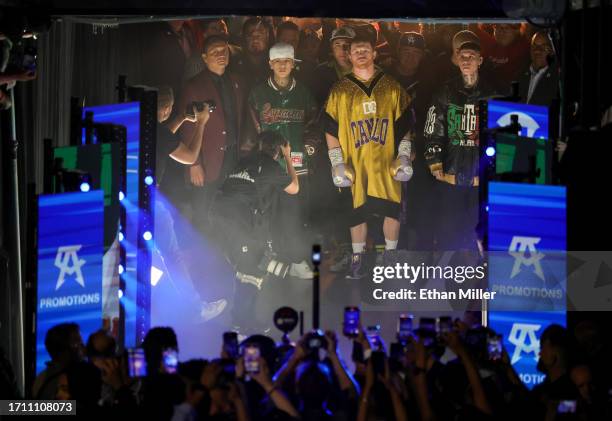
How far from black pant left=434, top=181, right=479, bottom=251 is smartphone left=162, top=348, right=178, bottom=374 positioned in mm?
6927

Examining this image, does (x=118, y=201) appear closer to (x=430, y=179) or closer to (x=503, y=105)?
(x=503, y=105)

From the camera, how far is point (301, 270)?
11586mm

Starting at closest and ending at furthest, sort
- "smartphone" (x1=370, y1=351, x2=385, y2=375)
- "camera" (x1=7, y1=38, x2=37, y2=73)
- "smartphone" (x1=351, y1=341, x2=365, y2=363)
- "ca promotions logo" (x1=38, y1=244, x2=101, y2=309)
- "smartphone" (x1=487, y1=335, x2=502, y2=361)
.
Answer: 1. "smartphone" (x1=370, y1=351, x2=385, y2=375)
2. "smartphone" (x1=351, y1=341, x2=365, y2=363)
3. "smartphone" (x1=487, y1=335, x2=502, y2=361)
4. "ca promotions logo" (x1=38, y1=244, x2=101, y2=309)
5. "camera" (x1=7, y1=38, x2=37, y2=73)

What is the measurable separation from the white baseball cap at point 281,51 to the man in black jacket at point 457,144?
1663 mm

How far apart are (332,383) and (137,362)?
0.96 metres

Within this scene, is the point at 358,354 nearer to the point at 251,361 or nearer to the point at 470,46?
the point at 251,361

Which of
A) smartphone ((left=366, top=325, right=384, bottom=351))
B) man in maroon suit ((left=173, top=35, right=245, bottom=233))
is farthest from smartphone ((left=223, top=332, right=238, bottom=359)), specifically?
man in maroon suit ((left=173, top=35, right=245, bottom=233))

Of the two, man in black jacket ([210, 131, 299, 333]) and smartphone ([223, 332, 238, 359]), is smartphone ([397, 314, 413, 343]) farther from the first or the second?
man in black jacket ([210, 131, 299, 333])

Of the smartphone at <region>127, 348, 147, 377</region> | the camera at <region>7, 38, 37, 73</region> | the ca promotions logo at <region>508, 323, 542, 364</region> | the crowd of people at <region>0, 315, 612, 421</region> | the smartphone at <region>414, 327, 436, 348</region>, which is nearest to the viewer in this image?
the crowd of people at <region>0, 315, 612, 421</region>

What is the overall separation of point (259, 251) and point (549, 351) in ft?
22.3

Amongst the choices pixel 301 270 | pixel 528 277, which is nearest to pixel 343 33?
pixel 301 270

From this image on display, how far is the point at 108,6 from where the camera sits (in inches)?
373

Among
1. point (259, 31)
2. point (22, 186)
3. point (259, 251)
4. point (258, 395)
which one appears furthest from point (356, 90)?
point (258, 395)

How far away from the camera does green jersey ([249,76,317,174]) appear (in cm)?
1159
